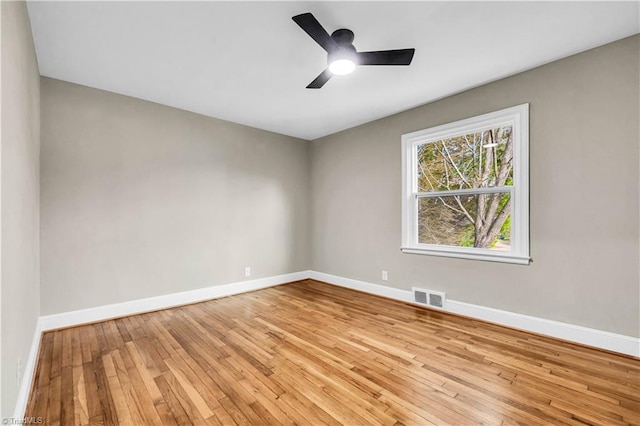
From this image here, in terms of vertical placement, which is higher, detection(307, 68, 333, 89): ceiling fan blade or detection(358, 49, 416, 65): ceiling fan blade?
detection(358, 49, 416, 65): ceiling fan blade

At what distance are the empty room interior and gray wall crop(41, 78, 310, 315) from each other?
0.02m

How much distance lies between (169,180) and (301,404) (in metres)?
3.06

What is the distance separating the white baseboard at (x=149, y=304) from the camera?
290cm

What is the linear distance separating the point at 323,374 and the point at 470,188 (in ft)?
8.35

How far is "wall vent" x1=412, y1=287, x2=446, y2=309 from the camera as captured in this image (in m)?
3.41

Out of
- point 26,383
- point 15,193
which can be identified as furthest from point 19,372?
point 15,193

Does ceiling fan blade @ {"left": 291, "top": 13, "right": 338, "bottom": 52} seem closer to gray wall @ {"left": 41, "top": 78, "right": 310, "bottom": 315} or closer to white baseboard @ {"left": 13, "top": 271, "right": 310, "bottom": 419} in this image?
gray wall @ {"left": 41, "top": 78, "right": 310, "bottom": 315}

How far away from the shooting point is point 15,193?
63.6 inches

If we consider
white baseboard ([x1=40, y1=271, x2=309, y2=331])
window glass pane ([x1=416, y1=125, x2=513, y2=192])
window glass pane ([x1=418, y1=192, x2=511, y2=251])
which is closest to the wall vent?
window glass pane ([x1=418, y1=192, x2=511, y2=251])

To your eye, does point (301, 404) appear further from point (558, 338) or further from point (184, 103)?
point (184, 103)

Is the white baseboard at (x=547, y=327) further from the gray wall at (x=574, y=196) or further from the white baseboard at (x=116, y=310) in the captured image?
the white baseboard at (x=116, y=310)

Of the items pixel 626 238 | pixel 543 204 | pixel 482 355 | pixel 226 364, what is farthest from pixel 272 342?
pixel 626 238

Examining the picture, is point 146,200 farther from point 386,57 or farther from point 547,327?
point 547,327

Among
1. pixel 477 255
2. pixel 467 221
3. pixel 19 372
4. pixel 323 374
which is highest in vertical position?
pixel 467 221
